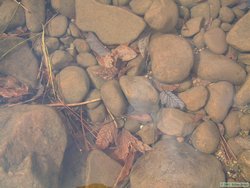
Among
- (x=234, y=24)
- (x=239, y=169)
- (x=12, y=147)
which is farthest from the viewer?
(x=234, y=24)

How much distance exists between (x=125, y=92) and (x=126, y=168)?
99cm

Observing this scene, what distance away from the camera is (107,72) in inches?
161

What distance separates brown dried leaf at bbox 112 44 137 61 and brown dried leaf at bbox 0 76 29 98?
4.55 ft

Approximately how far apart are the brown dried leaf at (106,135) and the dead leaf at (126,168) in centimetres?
34

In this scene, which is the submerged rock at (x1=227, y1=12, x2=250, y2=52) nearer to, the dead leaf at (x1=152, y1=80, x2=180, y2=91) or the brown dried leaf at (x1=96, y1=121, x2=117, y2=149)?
the dead leaf at (x1=152, y1=80, x2=180, y2=91)

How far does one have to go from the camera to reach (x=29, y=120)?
366cm

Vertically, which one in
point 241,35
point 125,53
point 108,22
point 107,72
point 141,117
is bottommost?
point 141,117

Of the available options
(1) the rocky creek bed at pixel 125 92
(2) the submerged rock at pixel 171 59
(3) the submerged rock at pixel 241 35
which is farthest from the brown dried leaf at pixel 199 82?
(3) the submerged rock at pixel 241 35

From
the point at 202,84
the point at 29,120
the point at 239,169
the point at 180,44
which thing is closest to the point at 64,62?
the point at 29,120

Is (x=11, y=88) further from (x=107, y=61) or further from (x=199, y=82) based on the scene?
(x=199, y=82)

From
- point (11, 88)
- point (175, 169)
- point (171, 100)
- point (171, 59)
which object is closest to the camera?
point (175, 169)

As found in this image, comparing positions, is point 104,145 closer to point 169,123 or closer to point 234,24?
point 169,123

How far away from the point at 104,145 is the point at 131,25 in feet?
5.54

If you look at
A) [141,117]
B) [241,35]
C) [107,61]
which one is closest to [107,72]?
[107,61]
